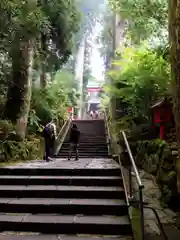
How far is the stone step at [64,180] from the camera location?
19.8 ft

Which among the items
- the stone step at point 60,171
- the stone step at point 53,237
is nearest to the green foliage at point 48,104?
the stone step at point 60,171

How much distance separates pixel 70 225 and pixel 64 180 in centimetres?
171

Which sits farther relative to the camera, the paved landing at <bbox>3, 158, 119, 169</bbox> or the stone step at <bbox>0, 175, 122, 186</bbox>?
the paved landing at <bbox>3, 158, 119, 169</bbox>

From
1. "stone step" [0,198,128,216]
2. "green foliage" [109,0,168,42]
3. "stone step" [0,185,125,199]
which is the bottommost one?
"stone step" [0,198,128,216]

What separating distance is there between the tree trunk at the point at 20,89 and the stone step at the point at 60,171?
3.32 metres

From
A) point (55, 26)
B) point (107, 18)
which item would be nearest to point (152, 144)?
point (55, 26)

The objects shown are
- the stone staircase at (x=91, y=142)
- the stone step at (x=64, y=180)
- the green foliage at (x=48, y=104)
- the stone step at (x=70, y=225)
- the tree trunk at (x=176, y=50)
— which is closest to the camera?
the tree trunk at (x=176, y=50)

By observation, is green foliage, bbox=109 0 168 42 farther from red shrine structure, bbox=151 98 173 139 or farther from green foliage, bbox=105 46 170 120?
red shrine structure, bbox=151 98 173 139

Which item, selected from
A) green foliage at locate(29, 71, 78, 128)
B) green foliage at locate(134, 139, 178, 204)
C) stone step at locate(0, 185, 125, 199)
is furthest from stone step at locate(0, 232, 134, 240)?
green foliage at locate(29, 71, 78, 128)

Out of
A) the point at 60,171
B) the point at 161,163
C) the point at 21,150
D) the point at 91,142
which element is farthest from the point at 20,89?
the point at 161,163

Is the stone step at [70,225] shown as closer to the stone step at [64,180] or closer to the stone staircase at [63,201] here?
the stone staircase at [63,201]

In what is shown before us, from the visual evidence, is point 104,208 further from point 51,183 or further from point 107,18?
point 107,18

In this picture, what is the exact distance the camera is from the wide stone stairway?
14.6 feet

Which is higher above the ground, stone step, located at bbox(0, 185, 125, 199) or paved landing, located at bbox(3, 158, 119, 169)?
paved landing, located at bbox(3, 158, 119, 169)
